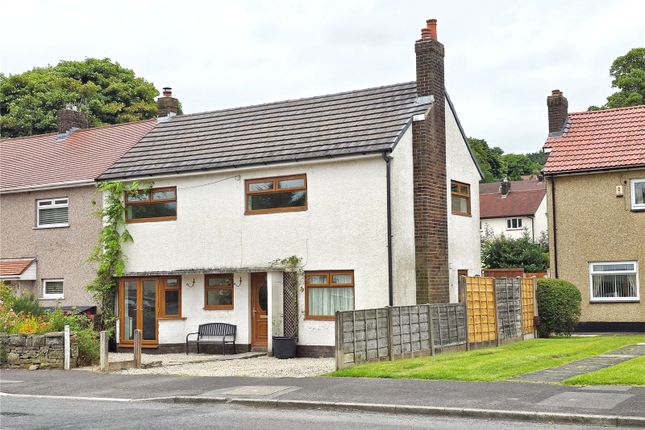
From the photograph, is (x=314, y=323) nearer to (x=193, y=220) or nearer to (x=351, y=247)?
(x=351, y=247)

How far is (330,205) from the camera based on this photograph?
21812 millimetres

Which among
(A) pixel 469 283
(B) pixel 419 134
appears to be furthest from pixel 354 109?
(A) pixel 469 283

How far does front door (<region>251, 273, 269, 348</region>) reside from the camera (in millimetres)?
22766

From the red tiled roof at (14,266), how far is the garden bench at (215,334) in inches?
274

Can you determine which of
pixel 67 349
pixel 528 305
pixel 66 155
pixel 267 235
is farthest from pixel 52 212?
pixel 528 305

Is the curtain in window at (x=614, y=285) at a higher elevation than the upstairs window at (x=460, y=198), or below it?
below

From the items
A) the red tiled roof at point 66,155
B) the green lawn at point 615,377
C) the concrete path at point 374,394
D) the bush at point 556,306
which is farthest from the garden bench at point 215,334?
the green lawn at point 615,377

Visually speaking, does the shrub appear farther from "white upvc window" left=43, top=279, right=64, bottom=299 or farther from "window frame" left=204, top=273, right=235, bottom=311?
"window frame" left=204, top=273, right=235, bottom=311

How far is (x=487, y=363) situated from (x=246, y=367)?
5550 millimetres

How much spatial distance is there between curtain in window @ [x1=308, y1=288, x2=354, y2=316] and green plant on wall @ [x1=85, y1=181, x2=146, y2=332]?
253 inches

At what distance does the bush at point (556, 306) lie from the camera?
24531mm

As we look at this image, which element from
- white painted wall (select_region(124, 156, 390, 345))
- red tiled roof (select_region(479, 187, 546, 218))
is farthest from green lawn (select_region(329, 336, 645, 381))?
red tiled roof (select_region(479, 187, 546, 218))

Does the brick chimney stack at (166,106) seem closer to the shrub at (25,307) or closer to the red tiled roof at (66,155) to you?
the red tiled roof at (66,155)

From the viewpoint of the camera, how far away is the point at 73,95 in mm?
47500
